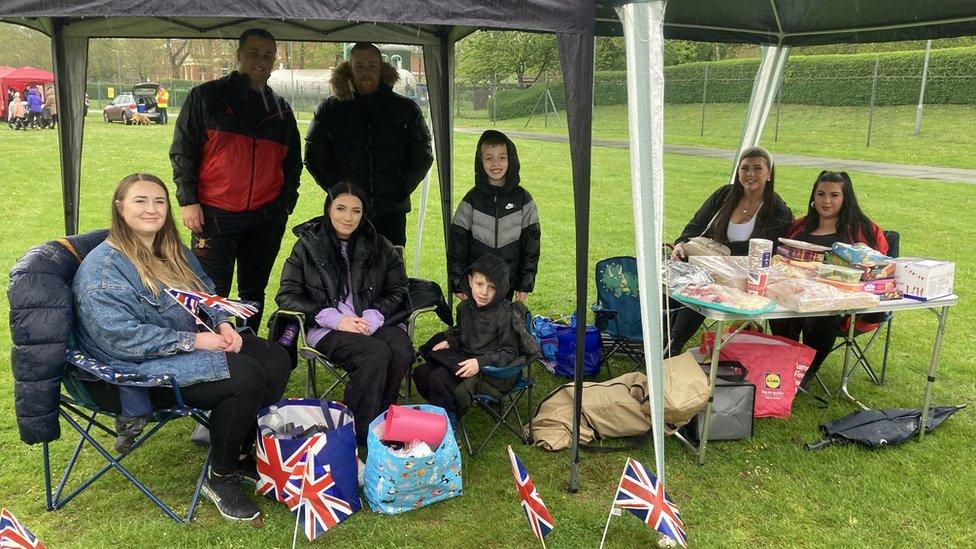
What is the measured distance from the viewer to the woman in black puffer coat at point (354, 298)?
2941 mm

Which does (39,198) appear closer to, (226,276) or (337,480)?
(226,276)

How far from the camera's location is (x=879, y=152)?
15617 mm

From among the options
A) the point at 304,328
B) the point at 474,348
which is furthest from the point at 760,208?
the point at 304,328

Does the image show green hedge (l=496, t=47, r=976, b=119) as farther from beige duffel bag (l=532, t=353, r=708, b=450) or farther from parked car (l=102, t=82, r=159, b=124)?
beige duffel bag (l=532, t=353, r=708, b=450)

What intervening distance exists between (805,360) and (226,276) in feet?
9.74

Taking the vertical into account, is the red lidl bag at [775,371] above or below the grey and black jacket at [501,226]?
below

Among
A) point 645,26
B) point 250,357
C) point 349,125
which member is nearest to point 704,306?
point 645,26

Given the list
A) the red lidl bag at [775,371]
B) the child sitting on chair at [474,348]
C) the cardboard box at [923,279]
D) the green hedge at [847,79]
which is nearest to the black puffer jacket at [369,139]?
the child sitting on chair at [474,348]

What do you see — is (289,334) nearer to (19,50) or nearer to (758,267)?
(758,267)

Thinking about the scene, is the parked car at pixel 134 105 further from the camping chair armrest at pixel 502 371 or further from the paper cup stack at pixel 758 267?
the paper cup stack at pixel 758 267

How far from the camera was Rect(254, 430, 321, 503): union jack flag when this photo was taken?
2.61 meters

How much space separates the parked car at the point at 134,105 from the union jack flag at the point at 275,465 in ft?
70.0

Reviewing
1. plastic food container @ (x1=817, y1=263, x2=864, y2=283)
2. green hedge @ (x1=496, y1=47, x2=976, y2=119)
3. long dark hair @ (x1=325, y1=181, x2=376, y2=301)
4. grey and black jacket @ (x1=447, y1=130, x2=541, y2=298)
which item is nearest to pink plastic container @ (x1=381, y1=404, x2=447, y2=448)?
long dark hair @ (x1=325, y1=181, x2=376, y2=301)

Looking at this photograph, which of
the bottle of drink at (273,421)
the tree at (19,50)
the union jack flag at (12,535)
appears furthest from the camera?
the tree at (19,50)
